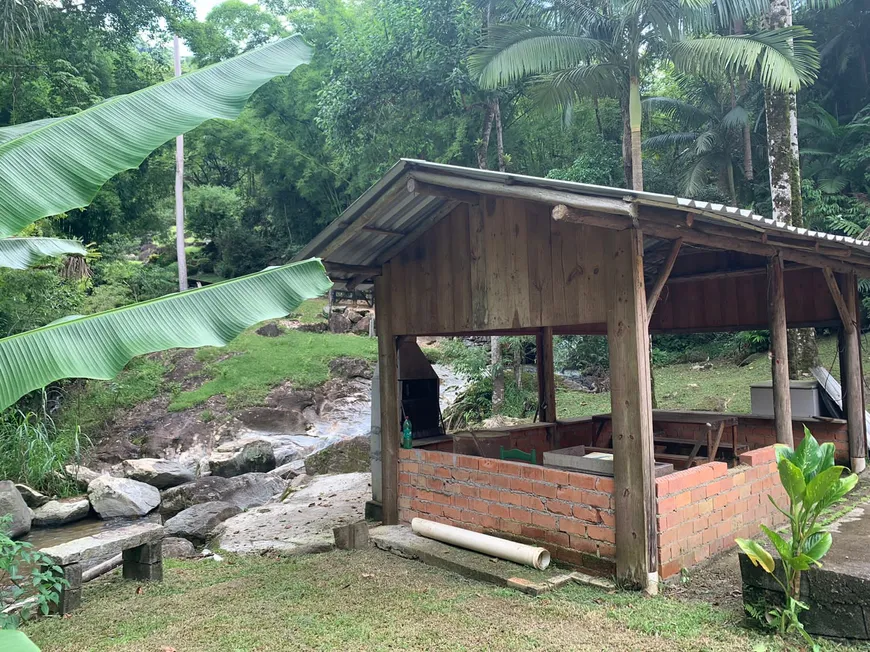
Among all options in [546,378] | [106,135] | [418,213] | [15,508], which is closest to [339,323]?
[15,508]

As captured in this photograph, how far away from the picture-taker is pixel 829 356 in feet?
50.1

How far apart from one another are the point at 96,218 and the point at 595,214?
61.1 feet

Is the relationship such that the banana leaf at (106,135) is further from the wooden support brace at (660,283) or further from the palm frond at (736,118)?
the palm frond at (736,118)

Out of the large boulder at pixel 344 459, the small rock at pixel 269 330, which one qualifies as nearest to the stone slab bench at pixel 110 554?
the large boulder at pixel 344 459

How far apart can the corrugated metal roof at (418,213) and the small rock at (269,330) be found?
1769 centimetres

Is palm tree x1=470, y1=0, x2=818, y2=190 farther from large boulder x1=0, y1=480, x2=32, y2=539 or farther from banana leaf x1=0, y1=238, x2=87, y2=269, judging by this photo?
large boulder x1=0, y1=480, x2=32, y2=539

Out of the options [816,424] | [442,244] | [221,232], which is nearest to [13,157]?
[442,244]

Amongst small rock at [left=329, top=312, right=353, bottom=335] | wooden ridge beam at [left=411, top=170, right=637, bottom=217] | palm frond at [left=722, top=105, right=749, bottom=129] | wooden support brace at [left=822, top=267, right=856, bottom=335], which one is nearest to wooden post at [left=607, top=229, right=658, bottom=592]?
wooden ridge beam at [left=411, top=170, right=637, bottom=217]

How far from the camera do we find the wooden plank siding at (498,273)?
4984 millimetres

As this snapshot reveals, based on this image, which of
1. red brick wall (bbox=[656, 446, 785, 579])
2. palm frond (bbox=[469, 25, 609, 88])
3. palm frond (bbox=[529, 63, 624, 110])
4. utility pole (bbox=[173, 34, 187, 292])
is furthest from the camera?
utility pole (bbox=[173, 34, 187, 292])

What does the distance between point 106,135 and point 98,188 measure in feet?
0.88

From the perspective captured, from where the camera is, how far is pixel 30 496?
1060 centimetres

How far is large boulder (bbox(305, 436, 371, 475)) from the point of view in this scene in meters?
10.7

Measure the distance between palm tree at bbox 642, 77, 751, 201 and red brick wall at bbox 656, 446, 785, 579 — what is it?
15.5 metres
